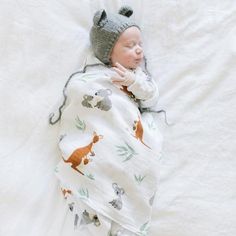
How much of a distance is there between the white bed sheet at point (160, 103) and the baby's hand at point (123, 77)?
0.34 ft

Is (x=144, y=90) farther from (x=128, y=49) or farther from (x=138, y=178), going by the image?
(x=138, y=178)

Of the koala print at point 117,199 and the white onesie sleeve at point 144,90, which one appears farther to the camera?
the white onesie sleeve at point 144,90

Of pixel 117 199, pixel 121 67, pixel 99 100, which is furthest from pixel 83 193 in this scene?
pixel 121 67

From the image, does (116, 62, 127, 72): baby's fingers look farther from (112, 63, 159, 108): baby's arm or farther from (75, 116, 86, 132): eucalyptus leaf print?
(75, 116, 86, 132): eucalyptus leaf print

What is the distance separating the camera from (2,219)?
3.41 feet

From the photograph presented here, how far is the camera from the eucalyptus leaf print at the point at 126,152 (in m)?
1.06

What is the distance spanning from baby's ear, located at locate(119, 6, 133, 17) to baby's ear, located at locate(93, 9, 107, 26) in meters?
0.07

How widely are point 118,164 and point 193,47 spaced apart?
409mm

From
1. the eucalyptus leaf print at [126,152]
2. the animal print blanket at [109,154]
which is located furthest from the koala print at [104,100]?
the eucalyptus leaf print at [126,152]

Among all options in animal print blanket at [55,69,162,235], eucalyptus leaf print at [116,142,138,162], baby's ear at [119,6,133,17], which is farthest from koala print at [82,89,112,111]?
baby's ear at [119,6,133,17]

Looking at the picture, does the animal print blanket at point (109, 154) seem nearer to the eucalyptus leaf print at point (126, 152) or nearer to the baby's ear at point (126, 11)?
the eucalyptus leaf print at point (126, 152)

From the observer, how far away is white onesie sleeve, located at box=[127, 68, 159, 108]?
114cm

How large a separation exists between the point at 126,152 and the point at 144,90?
17 cm

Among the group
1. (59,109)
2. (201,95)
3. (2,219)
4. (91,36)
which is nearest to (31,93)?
(59,109)
